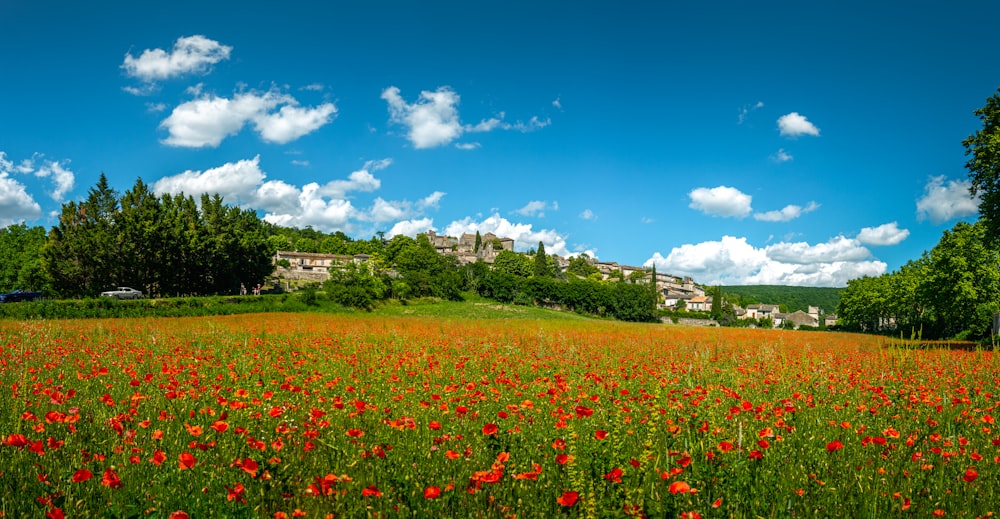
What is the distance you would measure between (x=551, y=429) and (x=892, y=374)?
6.67 meters

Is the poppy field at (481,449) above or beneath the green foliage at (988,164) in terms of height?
Answer: beneath

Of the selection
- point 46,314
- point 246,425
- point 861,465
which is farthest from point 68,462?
point 46,314

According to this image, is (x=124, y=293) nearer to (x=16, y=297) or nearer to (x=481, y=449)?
(x=16, y=297)

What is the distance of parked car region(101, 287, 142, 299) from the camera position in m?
43.3

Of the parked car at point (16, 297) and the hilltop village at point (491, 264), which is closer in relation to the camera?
the parked car at point (16, 297)

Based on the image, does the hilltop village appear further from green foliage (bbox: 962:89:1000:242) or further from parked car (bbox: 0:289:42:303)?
green foliage (bbox: 962:89:1000:242)

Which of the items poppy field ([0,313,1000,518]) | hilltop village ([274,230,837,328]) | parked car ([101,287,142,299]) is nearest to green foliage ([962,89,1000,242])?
poppy field ([0,313,1000,518])

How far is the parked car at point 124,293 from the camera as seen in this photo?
43312mm

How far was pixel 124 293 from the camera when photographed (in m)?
43.9

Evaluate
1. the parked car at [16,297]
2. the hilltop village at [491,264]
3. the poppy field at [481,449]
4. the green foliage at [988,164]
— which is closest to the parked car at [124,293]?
the parked car at [16,297]

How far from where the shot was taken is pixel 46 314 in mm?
29875

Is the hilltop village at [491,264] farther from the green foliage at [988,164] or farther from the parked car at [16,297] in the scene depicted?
the green foliage at [988,164]

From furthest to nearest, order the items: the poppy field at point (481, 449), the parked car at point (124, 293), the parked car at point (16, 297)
Answer: the parked car at point (124, 293), the parked car at point (16, 297), the poppy field at point (481, 449)

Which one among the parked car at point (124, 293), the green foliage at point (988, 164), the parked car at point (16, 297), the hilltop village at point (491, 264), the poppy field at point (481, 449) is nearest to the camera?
the poppy field at point (481, 449)
